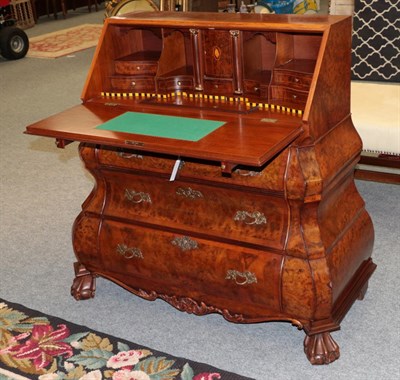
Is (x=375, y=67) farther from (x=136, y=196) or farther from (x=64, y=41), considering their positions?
(x=64, y=41)

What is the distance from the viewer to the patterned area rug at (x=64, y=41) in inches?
291

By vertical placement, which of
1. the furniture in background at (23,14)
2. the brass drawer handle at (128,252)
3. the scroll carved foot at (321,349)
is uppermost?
the brass drawer handle at (128,252)

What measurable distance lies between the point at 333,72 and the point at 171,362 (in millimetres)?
1074

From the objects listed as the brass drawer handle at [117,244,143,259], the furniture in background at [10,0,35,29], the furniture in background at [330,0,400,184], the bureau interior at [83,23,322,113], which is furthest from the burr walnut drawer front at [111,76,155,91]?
the furniture in background at [10,0,35,29]

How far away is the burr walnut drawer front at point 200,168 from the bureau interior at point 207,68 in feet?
0.72

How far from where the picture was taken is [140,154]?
8.10 ft

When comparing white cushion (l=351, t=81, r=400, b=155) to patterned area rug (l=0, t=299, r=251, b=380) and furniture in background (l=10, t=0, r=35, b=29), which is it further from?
furniture in background (l=10, t=0, r=35, b=29)

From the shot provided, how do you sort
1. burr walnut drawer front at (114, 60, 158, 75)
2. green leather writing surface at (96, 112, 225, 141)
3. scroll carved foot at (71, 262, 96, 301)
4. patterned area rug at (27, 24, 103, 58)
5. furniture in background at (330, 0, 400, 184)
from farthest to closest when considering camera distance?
patterned area rug at (27, 24, 103, 58), furniture in background at (330, 0, 400, 184), scroll carved foot at (71, 262, 96, 301), burr walnut drawer front at (114, 60, 158, 75), green leather writing surface at (96, 112, 225, 141)

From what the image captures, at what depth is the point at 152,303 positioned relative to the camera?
2729mm

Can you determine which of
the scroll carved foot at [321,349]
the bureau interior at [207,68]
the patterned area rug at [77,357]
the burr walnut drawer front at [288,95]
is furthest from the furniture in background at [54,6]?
the scroll carved foot at [321,349]

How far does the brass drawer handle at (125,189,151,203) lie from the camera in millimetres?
2548

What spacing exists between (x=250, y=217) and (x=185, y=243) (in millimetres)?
263

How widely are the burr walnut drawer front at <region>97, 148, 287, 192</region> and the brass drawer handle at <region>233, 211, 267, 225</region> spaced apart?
113 mm

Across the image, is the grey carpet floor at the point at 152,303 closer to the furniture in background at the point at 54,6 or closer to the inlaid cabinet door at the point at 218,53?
the inlaid cabinet door at the point at 218,53
